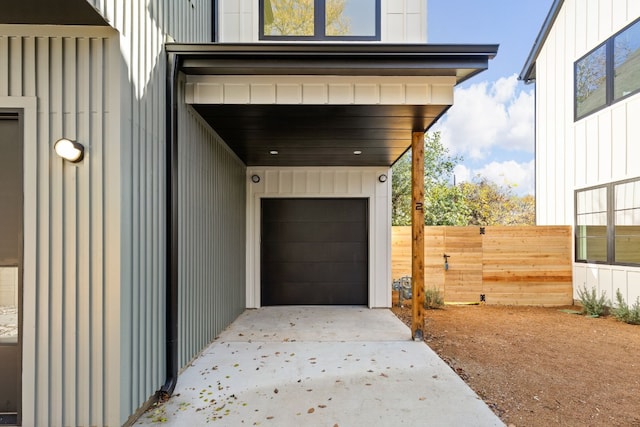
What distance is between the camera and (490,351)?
398cm

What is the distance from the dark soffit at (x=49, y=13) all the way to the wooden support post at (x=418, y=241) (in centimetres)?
319

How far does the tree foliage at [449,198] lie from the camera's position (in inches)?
420

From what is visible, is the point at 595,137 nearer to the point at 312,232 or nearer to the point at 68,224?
the point at 312,232

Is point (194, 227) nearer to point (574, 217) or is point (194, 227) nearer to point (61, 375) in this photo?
point (61, 375)

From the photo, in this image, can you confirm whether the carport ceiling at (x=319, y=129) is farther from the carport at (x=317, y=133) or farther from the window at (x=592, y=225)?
the window at (x=592, y=225)

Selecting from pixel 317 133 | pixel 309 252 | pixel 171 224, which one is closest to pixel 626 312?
pixel 309 252

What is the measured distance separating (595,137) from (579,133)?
48 centimetres

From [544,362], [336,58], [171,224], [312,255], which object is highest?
[336,58]

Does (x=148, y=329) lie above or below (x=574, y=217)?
below

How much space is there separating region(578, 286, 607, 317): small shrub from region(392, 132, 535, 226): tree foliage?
→ 4.61 m

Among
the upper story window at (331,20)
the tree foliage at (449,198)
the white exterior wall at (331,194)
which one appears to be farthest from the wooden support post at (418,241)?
the tree foliage at (449,198)

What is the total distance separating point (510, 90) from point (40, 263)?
4050 centimetres

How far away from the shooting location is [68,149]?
7.33 ft

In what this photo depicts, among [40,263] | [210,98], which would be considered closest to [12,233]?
[40,263]
